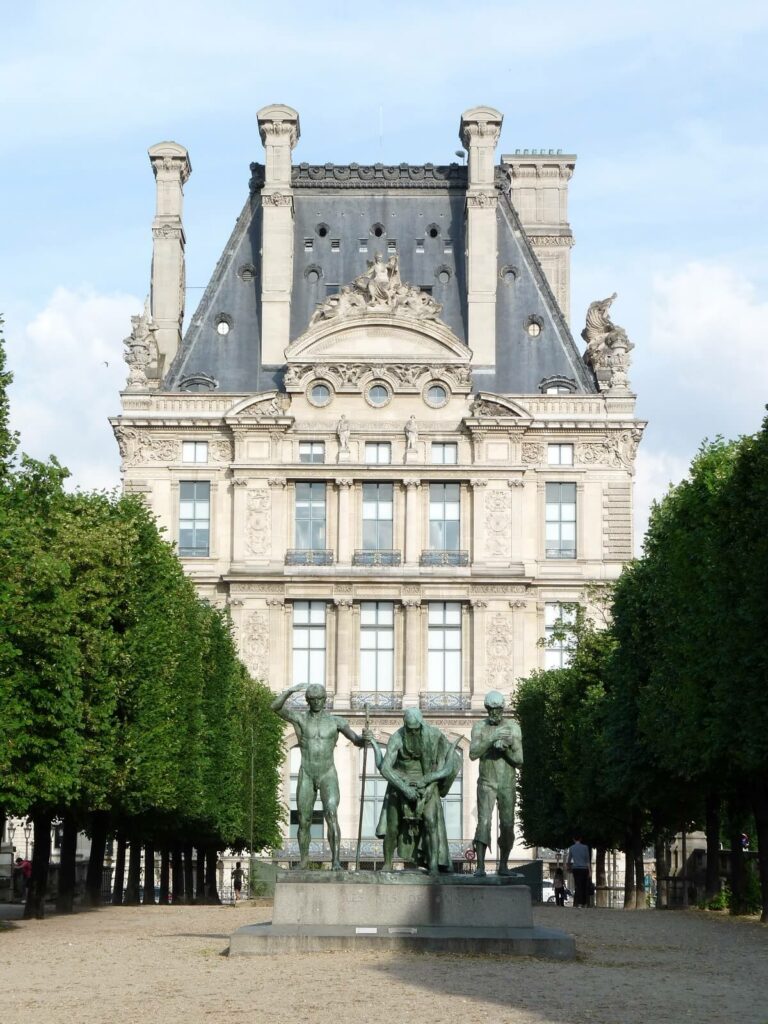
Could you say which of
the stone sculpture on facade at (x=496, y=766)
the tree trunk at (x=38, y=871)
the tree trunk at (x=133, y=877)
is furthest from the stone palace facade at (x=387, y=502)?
the stone sculpture on facade at (x=496, y=766)

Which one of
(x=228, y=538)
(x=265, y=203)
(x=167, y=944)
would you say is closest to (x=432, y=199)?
(x=265, y=203)

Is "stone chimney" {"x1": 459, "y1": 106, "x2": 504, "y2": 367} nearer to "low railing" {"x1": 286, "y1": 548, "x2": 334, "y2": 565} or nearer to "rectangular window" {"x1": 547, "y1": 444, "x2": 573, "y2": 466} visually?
"rectangular window" {"x1": 547, "y1": 444, "x2": 573, "y2": 466}

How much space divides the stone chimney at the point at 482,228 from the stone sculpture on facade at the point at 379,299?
398 cm

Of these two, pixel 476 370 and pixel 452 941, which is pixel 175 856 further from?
pixel 452 941

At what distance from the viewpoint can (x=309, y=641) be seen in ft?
265

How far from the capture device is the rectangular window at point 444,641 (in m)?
80.8

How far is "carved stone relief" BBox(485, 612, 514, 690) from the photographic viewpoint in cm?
7975

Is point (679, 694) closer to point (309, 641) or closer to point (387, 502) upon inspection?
point (309, 641)

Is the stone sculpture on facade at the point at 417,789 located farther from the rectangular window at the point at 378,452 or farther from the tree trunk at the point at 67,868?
the rectangular window at the point at 378,452

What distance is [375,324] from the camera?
262 feet

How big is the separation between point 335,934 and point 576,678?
34.9m

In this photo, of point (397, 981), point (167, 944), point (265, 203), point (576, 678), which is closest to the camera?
point (397, 981)

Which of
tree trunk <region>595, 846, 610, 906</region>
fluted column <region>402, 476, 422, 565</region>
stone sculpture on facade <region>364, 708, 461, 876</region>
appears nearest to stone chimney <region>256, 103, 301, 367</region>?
fluted column <region>402, 476, 422, 565</region>

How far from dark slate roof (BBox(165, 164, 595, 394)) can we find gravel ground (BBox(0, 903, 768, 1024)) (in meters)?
52.4
